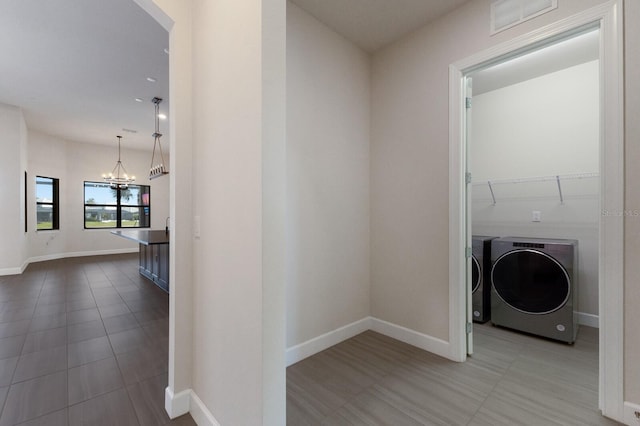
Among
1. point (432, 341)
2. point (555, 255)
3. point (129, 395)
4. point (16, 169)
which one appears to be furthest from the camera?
point (16, 169)

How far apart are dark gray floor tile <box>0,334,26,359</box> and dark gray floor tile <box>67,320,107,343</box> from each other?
0.33m

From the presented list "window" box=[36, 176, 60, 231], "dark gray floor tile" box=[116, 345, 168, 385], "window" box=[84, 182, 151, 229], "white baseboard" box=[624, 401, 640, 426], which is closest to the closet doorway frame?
"white baseboard" box=[624, 401, 640, 426]

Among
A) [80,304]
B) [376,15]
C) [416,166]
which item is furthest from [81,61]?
[416,166]

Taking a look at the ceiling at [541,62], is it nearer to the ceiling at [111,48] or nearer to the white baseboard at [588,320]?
the ceiling at [111,48]

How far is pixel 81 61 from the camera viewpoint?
3584mm

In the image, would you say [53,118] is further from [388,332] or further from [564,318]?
[564,318]

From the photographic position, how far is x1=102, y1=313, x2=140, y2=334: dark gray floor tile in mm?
2908

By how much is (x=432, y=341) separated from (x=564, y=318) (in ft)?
4.22

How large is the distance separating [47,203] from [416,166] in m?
8.97

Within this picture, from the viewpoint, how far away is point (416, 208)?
102 inches

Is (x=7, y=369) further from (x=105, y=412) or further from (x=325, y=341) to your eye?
(x=325, y=341)

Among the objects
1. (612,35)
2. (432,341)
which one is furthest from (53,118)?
(612,35)

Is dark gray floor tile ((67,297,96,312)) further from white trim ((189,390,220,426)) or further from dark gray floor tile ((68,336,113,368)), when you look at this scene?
white trim ((189,390,220,426))

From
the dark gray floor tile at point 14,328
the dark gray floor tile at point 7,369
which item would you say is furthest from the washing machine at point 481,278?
the dark gray floor tile at point 14,328
